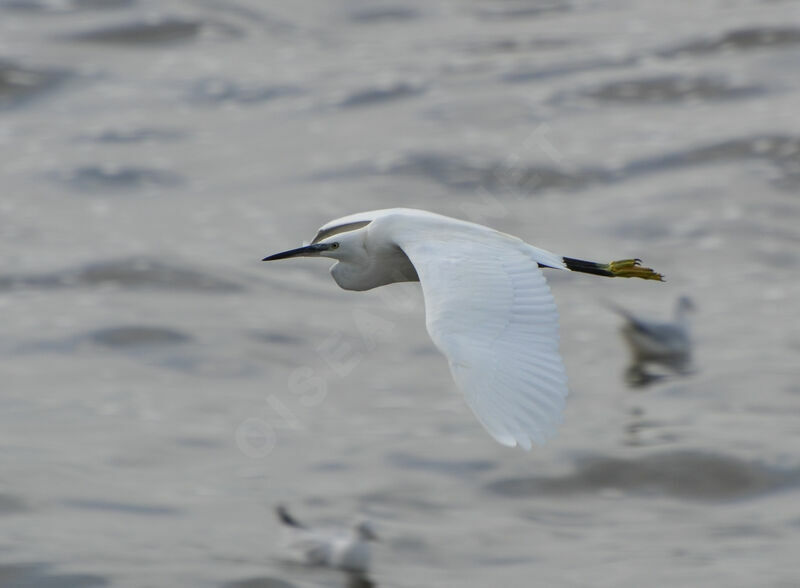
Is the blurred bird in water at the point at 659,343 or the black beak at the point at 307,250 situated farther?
the blurred bird in water at the point at 659,343

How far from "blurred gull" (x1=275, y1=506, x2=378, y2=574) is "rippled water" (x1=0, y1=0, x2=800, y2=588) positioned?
0.58 feet

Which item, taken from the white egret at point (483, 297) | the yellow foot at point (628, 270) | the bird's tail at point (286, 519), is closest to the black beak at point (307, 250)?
the white egret at point (483, 297)

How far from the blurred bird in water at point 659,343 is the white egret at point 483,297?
→ 10492mm

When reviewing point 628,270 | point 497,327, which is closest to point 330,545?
point 628,270

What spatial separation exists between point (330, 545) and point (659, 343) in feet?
20.5

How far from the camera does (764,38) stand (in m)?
29.7

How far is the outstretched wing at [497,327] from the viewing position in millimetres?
5496

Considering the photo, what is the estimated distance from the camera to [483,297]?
20.8 ft

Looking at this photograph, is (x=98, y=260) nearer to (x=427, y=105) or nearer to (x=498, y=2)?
(x=427, y=105)

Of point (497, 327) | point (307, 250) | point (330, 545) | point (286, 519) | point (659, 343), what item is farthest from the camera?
point (659, 343)

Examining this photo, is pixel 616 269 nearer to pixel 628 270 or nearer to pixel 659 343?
pixel 628 270

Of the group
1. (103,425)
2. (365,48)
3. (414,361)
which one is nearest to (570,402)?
(414,361)

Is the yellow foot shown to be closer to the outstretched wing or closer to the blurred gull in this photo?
the outstretched wing

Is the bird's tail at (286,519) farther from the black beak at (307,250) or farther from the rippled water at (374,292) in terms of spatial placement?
the black beak at (307,250)
